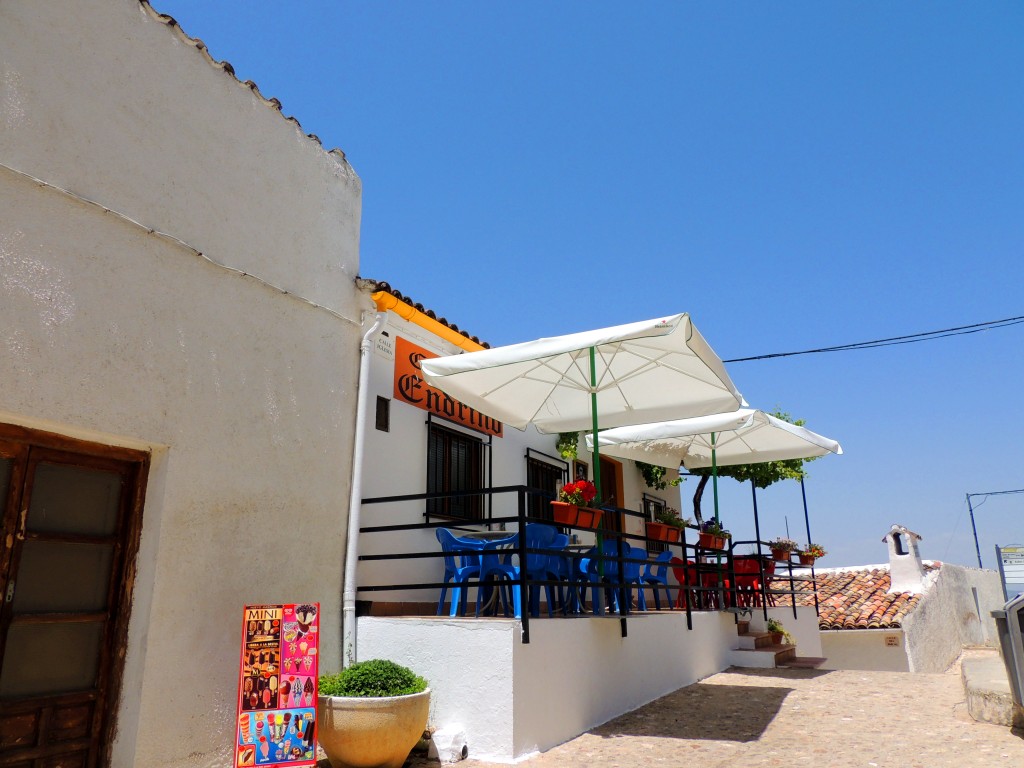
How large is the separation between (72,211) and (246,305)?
139 cm

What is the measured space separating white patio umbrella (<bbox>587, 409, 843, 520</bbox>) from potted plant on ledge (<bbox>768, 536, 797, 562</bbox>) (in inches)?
48.7

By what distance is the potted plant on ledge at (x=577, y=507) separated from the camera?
5.95 meters

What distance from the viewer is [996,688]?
5.75 meters

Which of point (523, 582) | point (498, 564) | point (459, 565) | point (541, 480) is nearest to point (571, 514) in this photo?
point (498, 564)

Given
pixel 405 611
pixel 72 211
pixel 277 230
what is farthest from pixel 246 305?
pixel 405 611

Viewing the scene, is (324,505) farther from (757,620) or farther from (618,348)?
(757,620)

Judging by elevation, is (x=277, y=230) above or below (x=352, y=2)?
below

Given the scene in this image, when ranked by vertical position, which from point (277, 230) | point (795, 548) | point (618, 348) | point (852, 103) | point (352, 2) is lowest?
point (795, 548)

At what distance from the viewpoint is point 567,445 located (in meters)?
10.2

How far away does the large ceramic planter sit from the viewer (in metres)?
4.64

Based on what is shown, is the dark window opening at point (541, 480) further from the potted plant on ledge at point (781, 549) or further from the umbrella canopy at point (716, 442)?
the potted plant on ledge at point (781, 549)

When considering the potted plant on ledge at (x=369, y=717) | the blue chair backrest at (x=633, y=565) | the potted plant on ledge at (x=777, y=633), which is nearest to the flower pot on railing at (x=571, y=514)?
the blue chair backrest at (x=633, y=565)

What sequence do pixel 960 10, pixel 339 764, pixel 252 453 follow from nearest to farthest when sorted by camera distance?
pixel 339 764, pixel 252 453, pixel 960 10

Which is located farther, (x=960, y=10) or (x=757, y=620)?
(x=757, y=620)
